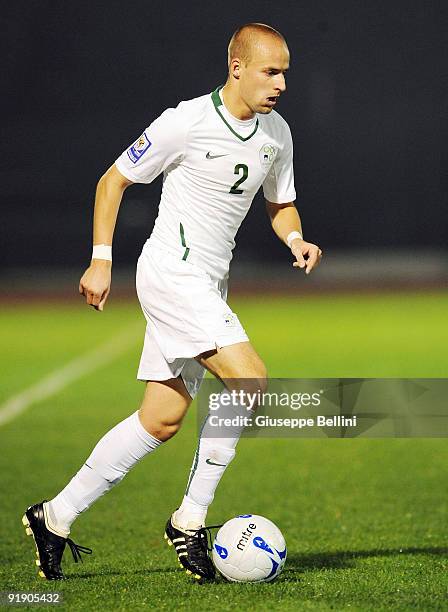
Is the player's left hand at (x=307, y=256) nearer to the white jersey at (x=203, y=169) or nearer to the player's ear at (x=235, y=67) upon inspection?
the white jersey at (x=203, y=169)

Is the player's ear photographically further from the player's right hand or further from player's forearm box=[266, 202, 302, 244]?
the player's right hand

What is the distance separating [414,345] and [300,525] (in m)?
9.32

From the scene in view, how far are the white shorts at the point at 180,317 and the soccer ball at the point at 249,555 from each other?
617mm

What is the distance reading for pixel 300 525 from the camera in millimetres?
6238

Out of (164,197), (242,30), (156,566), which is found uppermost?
(242,30)

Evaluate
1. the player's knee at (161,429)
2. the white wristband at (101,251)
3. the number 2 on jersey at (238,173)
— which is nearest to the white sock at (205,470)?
the player's knee at (161,429)

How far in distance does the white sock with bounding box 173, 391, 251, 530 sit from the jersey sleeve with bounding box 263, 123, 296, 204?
984 millimetres

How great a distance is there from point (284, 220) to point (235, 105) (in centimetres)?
63

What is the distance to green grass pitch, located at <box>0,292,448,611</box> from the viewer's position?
4.49m

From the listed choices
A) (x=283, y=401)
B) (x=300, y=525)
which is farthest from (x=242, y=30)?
(x=283, y=401)

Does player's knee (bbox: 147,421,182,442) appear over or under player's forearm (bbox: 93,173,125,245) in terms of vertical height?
under

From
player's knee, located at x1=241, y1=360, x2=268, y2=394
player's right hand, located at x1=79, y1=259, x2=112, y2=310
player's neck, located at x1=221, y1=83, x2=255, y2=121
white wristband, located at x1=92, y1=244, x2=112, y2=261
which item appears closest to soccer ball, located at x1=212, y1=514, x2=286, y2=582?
player's knee, located at x1=241, y1=360, x2=268, y2=394

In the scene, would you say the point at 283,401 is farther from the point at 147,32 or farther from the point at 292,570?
the point at 147,32

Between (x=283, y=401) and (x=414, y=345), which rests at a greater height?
(x=283, y=401)
